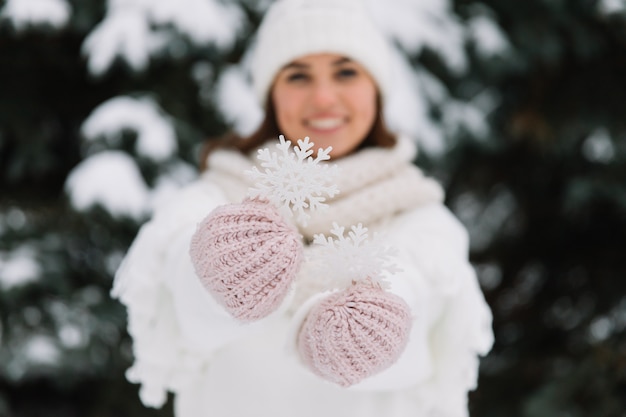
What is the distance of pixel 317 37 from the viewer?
1.19 meters

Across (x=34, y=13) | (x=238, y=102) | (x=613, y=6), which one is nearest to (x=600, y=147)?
(x=613, y=6)

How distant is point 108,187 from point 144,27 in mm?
393

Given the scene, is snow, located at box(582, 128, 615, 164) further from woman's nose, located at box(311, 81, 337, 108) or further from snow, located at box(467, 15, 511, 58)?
woman's nose, located at box(311, 81, 337, 108)

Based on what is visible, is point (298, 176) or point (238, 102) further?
point (238, 102)

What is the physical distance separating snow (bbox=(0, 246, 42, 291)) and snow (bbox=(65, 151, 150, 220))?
241 mm

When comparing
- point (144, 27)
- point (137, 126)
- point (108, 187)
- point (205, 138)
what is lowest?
point (108, 187)

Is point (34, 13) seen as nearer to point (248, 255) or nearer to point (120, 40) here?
point (120, 40)

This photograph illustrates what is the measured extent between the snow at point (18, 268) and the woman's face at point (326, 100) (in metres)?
0.98

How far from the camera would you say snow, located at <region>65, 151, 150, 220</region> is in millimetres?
1786

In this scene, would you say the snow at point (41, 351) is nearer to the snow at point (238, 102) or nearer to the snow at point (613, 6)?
the snow at point (238, 102)

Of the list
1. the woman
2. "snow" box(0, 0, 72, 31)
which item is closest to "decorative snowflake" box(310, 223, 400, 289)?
the woman

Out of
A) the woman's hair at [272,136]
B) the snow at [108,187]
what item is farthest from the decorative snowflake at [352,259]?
the snow at [108,187]

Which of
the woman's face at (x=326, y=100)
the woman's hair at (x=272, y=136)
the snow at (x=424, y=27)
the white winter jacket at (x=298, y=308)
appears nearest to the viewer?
the white winter jacket at (x=298, y=308)

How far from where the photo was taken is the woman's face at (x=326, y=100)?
1.19 meters
